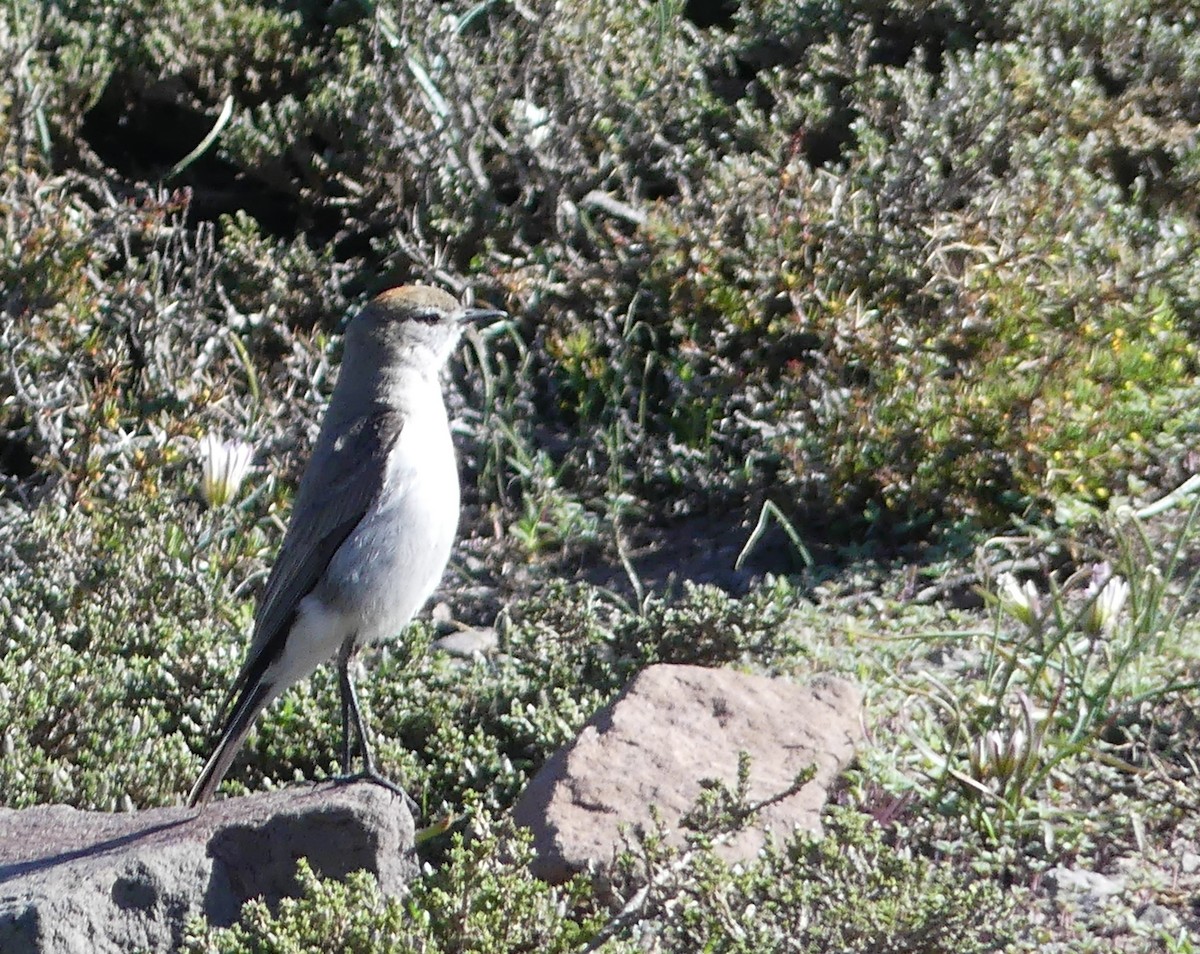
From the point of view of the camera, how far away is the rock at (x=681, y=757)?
15.2ft

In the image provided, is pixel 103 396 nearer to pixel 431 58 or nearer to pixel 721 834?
pixel 431 58

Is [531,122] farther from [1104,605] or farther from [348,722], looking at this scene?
[1104,605]

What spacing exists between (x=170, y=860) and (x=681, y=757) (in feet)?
5.16

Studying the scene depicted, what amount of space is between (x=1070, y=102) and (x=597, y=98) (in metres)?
2.19

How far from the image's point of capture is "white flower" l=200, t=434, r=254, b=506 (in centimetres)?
612

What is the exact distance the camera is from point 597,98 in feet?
25.4

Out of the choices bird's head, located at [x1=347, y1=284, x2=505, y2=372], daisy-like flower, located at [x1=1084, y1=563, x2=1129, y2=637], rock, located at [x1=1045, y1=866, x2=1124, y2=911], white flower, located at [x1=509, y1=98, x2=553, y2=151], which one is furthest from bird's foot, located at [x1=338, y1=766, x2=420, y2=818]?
white flower, located at [x1=509, y1=98, x2=553, y2=151]

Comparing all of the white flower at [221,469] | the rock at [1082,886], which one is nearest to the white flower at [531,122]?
the white flower at [221,469]

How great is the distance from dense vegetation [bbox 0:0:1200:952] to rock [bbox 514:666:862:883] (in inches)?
5.6

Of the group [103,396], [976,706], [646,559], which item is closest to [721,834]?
[976,706]

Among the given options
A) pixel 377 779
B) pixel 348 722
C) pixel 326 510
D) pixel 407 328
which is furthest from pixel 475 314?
pixel 377 779

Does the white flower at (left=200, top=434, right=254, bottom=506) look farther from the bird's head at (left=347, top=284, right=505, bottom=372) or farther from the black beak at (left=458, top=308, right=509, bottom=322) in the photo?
the black beak at (left=458, top=308, right=509, bottom=322)

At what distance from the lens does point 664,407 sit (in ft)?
24.0

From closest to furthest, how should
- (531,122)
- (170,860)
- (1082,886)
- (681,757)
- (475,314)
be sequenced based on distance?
(170,860) < (1082,886) < (681,757) < (475,314) < (531,122)
